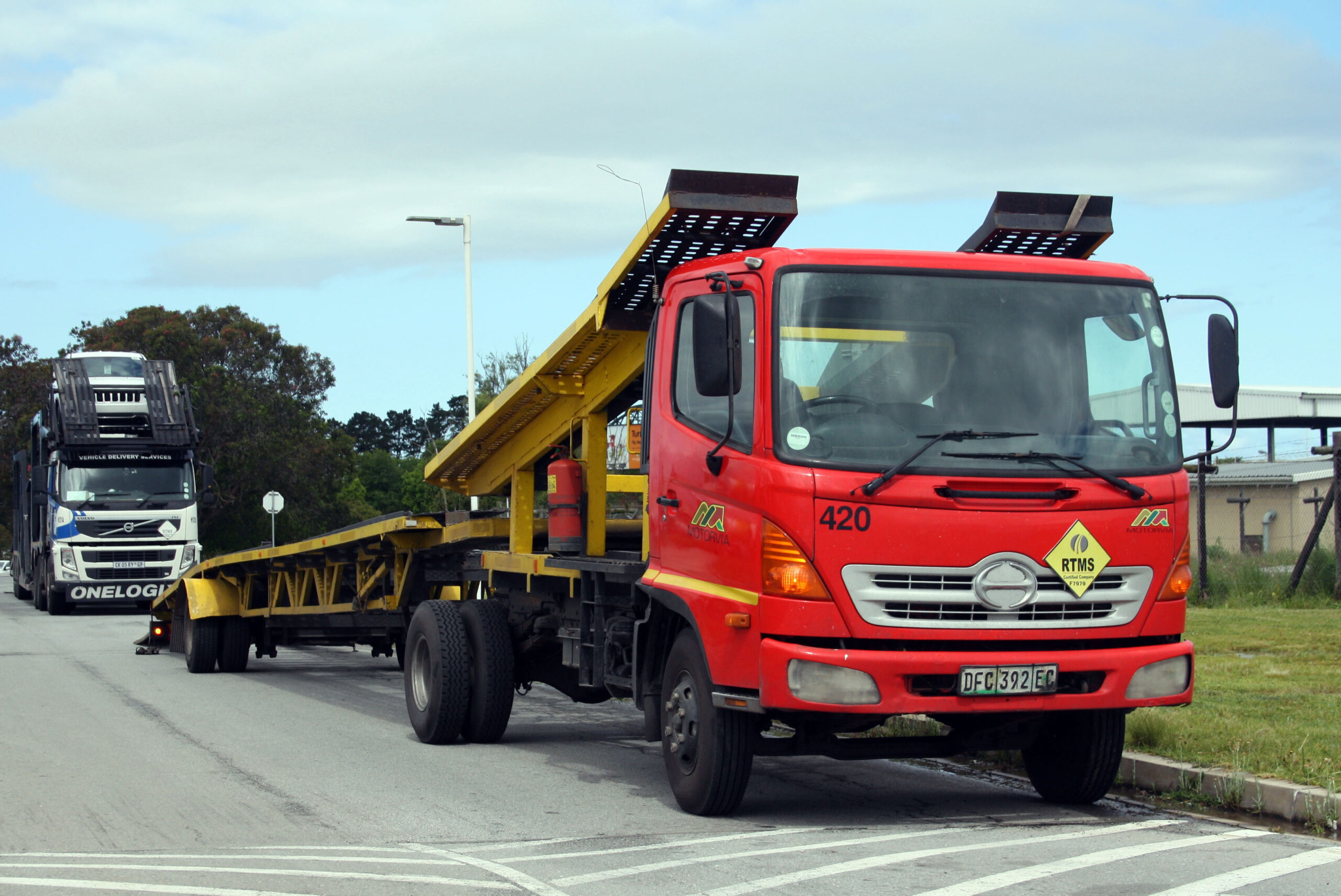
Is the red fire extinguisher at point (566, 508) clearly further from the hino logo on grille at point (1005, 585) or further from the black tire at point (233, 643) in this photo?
the black tire at point (233, 643)

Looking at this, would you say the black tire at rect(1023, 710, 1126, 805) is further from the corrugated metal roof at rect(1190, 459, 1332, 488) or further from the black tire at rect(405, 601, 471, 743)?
the corrugated metal roof at rect(1190, 459, 1332, 488)

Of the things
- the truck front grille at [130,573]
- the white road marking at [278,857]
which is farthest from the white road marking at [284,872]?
the truck front grille at [130,573]

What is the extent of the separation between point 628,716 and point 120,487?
1942 centimetres

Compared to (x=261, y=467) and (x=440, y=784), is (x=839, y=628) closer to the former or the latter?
(x=440, y=784)

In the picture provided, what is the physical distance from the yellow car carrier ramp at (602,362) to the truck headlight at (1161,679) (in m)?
2.87

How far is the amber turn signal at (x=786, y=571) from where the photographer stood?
6.56m

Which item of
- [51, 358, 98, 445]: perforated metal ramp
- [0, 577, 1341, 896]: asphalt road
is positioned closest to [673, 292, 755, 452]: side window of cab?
[0, 577, 1341, 896]: asphalt road

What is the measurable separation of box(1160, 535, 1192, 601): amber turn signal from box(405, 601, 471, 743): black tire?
5.02 m

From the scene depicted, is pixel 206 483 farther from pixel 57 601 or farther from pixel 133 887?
pixel 133 887

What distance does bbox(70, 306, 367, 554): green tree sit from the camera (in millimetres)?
51125

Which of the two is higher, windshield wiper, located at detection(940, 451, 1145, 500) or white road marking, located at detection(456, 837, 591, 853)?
windshield wiper, located at detection(940, 451, 1145, 500)

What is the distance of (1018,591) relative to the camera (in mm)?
6668

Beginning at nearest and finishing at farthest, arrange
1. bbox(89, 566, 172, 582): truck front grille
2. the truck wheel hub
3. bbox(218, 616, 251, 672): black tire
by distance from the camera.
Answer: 1. the truck wheel hub
2. bbox(218, 616, 251, 672): black tire
3. bbox(89, 566, 172, 582): truck front grille

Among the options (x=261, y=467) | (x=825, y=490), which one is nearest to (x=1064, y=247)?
(x=825, y=490)
